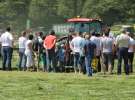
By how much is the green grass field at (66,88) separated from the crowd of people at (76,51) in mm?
1492

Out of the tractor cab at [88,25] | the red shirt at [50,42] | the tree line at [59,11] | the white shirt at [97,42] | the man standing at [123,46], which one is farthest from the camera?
the tree line at [59,11]

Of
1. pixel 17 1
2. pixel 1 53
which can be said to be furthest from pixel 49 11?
pixel 1 53

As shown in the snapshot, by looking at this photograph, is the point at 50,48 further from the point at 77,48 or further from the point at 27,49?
the point at 77,48

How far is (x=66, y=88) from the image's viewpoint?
57.0 feet

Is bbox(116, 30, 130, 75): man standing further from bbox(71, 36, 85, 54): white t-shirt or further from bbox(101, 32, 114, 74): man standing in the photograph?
bbox(71, 36, 85, 54): white t-shirt

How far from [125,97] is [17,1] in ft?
254

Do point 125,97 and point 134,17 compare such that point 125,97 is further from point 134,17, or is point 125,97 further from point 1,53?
point 134,17

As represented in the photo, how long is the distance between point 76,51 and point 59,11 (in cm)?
6327

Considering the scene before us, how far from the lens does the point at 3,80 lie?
65.4 feet

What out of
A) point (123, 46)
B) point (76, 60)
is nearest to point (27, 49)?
point (76, 60)

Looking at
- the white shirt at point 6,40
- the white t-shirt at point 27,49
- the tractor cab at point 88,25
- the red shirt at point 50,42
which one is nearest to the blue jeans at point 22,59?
the white t-shirt at point 27,49

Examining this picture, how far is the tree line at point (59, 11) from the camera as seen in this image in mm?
82875

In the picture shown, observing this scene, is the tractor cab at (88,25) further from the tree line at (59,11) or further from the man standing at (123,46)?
the tree line at (59,11)

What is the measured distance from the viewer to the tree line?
272 ft
